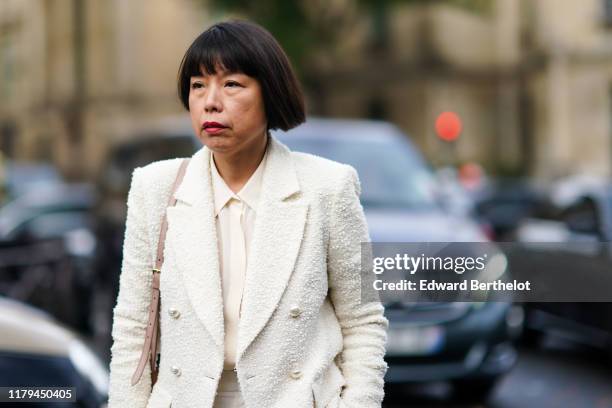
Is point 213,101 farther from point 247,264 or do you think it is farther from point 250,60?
point 247,264

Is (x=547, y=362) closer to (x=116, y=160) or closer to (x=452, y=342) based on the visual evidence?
(x=452, y=342)

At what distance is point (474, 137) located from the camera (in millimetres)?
42812

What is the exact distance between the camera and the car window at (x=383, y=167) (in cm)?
780

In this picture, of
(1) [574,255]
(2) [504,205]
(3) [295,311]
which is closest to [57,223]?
(2) [504,205]

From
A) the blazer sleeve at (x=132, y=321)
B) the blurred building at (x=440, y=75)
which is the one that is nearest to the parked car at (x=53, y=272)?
the blazer sleeve at (x=132, y=321)

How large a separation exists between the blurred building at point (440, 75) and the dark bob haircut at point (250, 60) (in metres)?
34.5

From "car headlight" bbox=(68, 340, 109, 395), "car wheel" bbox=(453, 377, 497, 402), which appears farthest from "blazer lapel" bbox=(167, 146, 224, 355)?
"car wheel" bbox=(453, 377, 497, 402)

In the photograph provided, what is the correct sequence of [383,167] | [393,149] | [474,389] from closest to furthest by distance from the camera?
[474,389] < [383,167] < [393,149]

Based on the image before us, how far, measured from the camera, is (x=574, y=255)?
3.52 meters

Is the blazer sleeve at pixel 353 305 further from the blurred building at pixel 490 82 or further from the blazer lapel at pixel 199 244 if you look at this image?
the blurred building at pixel 490 82

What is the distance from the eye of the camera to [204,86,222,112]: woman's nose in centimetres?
256

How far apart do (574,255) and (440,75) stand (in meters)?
38.1

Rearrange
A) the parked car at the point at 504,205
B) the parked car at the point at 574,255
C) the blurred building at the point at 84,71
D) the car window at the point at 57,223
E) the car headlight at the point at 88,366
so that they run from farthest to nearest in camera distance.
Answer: the blurred building at the point at 84,71 < the parked car at the point at 504,205 < the car window at the point at 57,223 < the car headlight at the point at 88,366 < the parked car at the point at 574,255

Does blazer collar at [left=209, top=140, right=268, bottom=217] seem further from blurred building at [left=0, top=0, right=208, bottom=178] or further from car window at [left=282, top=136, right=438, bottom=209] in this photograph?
blurred building at [left=0, top=0, right=208, bottom=178]
